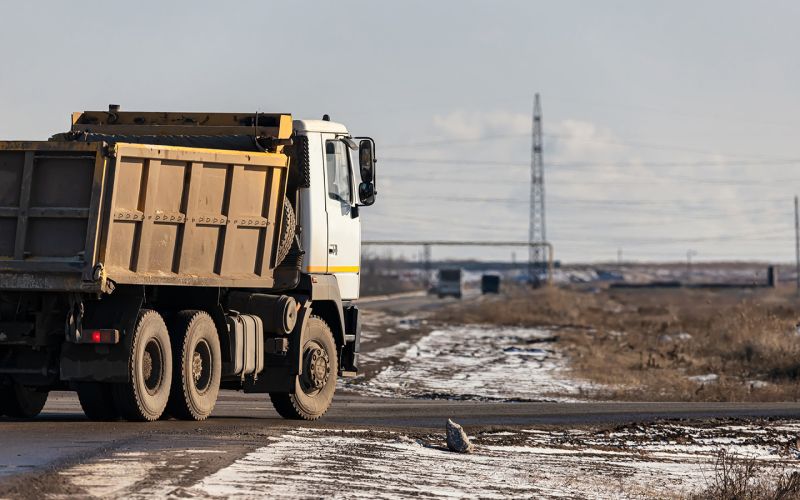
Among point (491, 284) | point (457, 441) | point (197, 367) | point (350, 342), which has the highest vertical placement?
point (491, 284)

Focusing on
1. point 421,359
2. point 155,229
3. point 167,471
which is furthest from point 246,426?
point 421,359

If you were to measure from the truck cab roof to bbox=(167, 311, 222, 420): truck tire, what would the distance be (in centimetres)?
299

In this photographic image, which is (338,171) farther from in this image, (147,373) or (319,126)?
(147,373)

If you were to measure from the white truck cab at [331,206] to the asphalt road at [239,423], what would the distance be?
2.00 m

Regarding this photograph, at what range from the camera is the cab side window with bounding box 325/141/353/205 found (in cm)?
1747

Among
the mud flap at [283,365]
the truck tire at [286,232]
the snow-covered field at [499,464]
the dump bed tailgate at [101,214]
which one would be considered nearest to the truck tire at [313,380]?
the mud flap at [283,365]

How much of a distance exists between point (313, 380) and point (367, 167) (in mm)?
2865

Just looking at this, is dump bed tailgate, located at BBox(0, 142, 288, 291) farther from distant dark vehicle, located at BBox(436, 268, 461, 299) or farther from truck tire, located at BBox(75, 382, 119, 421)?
distant dark vehicle, located at BBox(436, 268, 461, 299)

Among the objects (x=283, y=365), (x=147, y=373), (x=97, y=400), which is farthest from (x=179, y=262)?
(x=283, y=365)

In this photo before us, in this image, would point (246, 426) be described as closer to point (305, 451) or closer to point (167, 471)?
point (305, 451)

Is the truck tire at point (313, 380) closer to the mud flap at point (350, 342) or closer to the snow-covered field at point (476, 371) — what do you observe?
the mud flap at point (350, 342)

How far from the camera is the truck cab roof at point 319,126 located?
1722cm

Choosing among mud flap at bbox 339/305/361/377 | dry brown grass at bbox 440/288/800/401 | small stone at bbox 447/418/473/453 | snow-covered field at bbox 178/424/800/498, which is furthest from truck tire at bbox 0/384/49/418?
dry brown grass at bbox 440/288/800/401

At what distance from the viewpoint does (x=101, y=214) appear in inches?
535
